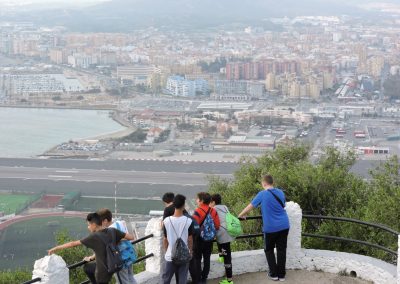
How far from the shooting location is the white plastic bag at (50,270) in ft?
7.93

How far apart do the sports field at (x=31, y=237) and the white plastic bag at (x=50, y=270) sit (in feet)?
27.2

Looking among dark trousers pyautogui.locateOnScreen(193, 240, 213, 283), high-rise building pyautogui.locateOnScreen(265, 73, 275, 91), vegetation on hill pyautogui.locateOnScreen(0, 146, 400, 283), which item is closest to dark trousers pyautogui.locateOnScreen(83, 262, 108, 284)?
dark trousers pyautogui.locateOnScreen(193, 240, 213, 283)

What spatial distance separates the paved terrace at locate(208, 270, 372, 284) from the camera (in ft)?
10.0

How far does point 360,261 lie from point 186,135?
84.7 feet

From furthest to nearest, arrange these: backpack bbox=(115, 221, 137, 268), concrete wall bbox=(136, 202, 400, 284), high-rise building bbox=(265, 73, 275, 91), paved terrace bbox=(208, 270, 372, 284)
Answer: high-rise building bbox=(265, 73, 275, 91), paved terrace bbox=(208, 270, 372, 284), concrete wall bbox=(136, 202, 400, 284), backpack bbox=(115, 221, 137, 268)

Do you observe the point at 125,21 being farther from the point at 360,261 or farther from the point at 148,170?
the point at 360,261

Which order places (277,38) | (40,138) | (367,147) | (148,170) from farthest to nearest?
(277,38) → (40,138) → (367,147) → (148,170)

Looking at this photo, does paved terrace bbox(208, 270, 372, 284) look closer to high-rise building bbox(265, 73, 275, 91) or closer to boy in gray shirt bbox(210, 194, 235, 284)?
boy in gray shirt bbox(210, 194, 235, 284)

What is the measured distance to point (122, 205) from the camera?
53.6 feet

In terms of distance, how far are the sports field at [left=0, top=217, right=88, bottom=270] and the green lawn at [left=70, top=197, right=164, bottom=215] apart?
1438 mm

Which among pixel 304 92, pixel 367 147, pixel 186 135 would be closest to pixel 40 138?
pixel 186 135

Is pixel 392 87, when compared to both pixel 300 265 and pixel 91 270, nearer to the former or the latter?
pixel 300 265

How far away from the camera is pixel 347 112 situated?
111ft

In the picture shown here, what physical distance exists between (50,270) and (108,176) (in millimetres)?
18272
